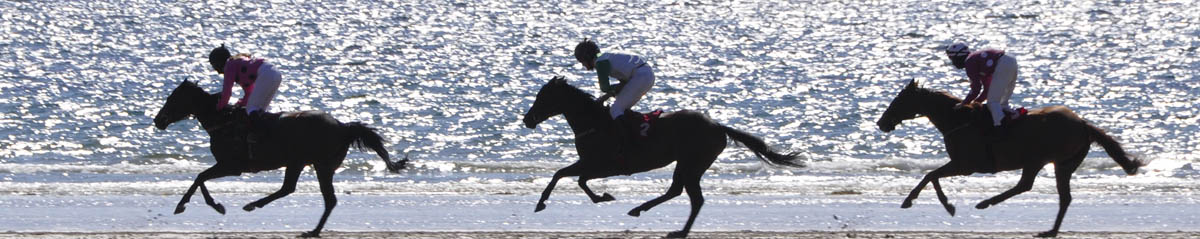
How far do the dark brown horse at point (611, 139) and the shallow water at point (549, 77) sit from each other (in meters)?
0.83

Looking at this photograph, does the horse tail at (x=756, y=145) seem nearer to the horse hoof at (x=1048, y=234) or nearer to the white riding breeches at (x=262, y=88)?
the horse hoof at (x=1048, y=234)

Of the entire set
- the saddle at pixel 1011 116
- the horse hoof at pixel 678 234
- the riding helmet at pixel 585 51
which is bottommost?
the horse hoof at pixel 678 234

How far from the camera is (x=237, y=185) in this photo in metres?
17.9

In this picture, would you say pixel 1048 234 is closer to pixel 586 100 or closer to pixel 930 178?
pixel 930 178

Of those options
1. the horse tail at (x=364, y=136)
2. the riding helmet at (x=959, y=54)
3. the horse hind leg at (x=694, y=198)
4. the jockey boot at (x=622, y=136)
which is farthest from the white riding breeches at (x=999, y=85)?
the horse tail at (x=364, y=136)

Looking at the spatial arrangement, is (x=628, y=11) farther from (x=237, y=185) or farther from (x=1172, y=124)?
(x=237, y=185)

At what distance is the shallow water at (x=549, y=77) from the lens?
19.1 m

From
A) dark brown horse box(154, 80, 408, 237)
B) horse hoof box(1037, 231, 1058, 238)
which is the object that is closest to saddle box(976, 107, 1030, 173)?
horse hoof box(1037, 231, 1058, 238)

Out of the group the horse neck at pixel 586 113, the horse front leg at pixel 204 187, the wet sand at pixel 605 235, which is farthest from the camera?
the horse neck at pixel 586 113

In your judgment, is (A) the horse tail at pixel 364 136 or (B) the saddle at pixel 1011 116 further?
(A) the horse tail at pixel 364 136

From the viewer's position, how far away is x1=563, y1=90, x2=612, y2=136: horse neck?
43.0 feet

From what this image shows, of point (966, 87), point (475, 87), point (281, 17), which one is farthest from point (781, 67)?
point (281, 17)

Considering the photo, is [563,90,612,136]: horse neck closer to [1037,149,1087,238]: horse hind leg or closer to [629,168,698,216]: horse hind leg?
[629,168,698,216]: horse hind leg

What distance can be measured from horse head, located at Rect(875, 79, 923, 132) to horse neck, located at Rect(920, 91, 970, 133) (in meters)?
0.06
